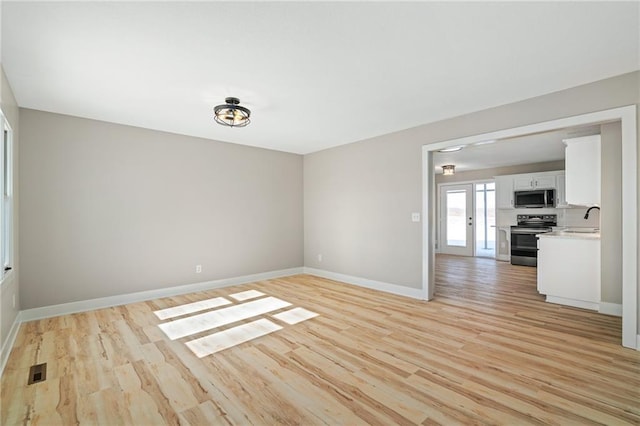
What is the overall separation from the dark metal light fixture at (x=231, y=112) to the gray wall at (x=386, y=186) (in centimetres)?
244

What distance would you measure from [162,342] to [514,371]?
10.3 feet

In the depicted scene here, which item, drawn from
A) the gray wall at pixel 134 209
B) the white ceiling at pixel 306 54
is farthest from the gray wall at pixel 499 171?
the gray wall at pixel 134 209

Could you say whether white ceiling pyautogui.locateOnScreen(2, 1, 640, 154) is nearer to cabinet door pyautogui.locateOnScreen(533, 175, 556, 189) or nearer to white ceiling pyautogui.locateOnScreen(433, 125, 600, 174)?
white ceiling pyautogui.locateOnScreen(433, 125, 600, 174)

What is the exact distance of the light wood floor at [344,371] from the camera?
1.93m

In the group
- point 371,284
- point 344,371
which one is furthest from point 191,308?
point 371,284

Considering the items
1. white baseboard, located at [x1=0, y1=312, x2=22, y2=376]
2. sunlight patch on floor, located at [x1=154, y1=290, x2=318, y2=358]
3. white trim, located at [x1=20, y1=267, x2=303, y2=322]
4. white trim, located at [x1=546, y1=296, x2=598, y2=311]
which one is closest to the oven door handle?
white trim, located at [x1=546, y1=296, x2=598, y2=311]

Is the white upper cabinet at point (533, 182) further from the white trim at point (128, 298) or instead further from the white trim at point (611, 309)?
the white trim at point (128, 298)

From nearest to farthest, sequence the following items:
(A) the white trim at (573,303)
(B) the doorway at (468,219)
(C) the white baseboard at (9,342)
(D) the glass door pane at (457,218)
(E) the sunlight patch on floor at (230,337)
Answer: (C) the white baseboard at (9,342)
(E) the sunlight patch on floor at (230,337)
(A) the white trim at (573,303)
(B) the doorway at (468,219)
(D) the glass door pane at (457,218)

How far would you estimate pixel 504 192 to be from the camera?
8.16 metres

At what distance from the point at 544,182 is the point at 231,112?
24.9 ft

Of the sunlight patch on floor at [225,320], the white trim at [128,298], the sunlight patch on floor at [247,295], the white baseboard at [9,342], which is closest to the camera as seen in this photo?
the white baseboard at [9,342]

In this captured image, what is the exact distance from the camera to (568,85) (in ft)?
10.2

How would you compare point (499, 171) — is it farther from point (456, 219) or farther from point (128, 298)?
point (128, 298)

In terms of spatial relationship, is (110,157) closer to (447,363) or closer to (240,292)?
(240,292)
